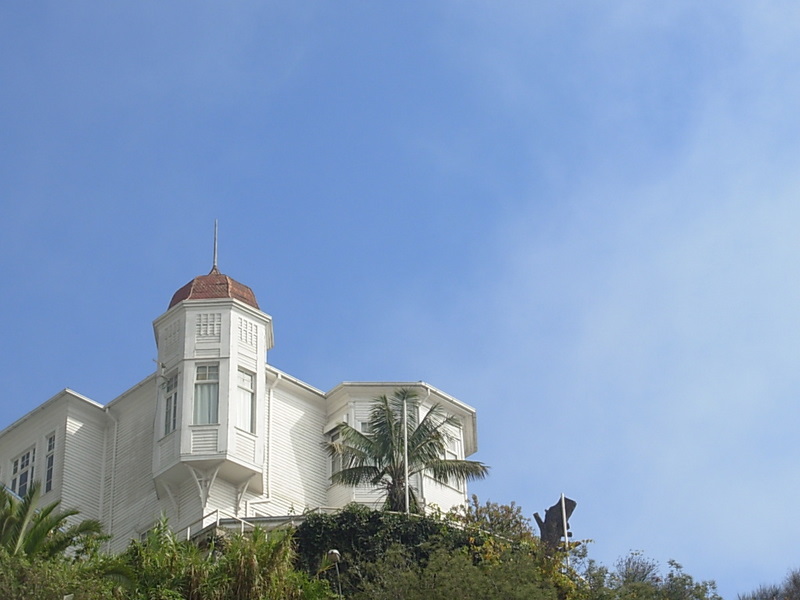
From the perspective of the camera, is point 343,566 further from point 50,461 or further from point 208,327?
point 50,461

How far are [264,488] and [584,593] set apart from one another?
12195mm

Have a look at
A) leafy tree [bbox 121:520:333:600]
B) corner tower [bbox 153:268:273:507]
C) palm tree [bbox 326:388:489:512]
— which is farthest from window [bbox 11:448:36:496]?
leafy tree [bbox 121:520:333:600]

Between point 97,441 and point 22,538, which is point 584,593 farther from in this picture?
point 97,441

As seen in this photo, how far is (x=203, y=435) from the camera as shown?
4475cm

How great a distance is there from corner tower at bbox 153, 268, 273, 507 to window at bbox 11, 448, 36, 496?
18.9 ft

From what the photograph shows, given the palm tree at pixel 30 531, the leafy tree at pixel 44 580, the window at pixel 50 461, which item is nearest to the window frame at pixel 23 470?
the window at pixel 50 461

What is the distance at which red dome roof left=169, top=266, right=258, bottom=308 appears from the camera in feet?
157

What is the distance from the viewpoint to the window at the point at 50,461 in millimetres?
48062

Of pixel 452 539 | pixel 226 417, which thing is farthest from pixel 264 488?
pixel 452 539

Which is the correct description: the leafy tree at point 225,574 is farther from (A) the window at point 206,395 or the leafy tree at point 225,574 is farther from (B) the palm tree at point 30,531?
(A) the window at point 206,395

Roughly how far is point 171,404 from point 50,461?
510cm

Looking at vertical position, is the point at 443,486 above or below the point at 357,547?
above

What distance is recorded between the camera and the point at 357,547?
3931 cm

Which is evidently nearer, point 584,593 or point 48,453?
point 584,593
